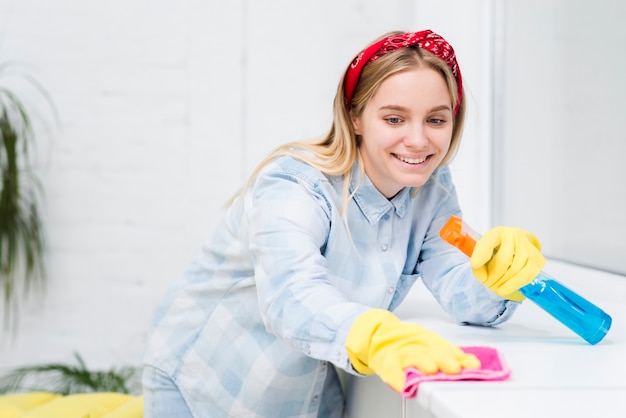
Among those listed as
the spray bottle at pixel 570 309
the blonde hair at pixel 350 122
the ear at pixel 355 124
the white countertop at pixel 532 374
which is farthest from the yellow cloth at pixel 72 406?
the spray bottle at pixel 570 309

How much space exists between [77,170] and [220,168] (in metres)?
0.46

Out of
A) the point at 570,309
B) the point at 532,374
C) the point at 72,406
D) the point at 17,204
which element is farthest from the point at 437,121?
the point at 17,204

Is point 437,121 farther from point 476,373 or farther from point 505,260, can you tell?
point 476,373

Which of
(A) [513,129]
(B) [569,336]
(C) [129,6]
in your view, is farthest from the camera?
(C) [129,6]

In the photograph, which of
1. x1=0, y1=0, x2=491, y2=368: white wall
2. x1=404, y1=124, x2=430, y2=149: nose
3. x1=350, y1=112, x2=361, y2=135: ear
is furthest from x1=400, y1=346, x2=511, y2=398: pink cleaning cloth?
x1=0, y1=0, x2=491, y2=368: white wall

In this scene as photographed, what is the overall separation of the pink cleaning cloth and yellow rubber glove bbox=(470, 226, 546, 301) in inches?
8.0

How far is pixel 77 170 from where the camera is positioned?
2.46 metres

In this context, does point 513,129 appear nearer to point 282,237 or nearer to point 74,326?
point 282,237

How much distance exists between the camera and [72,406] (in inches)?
63.5

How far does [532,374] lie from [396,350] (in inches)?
7.5

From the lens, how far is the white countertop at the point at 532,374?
73 centimetres

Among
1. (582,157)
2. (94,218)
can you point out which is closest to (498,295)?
(582,157)

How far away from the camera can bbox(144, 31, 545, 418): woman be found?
1043 mm

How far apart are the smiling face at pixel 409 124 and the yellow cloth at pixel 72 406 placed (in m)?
0.78
